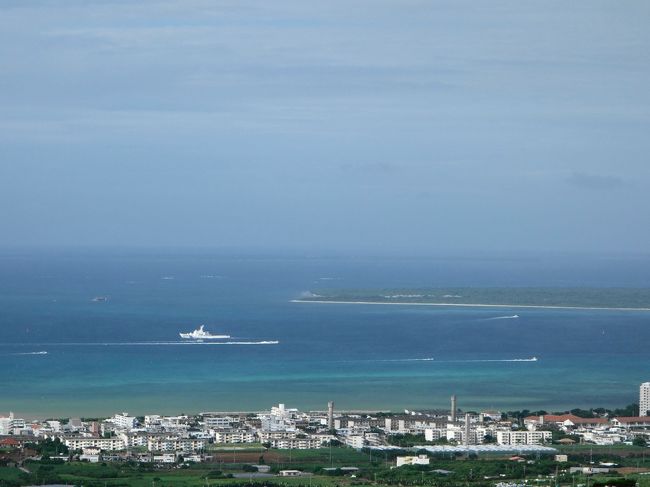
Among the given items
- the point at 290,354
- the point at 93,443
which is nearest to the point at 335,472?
the point at 93,443

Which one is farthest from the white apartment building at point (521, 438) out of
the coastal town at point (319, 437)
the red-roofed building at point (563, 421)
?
the red-roofed building at point (563, 421)

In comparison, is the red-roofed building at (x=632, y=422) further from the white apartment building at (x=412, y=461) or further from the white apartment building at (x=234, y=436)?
the white apartment building at (x=234, y=436)

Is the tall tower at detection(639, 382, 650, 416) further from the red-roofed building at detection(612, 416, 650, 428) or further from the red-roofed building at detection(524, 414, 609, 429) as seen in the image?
the red-roofed building at detection(524, 414, 609, 429)

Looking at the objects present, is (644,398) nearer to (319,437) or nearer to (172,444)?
(319,437)

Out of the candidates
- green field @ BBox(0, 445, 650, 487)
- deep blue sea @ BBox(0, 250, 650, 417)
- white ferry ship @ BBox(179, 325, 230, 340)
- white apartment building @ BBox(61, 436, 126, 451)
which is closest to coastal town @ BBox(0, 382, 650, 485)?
white apartment building @ BBox(61, 436, 126, 451)

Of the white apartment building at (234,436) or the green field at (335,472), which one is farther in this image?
the white apartment building at (234,436)

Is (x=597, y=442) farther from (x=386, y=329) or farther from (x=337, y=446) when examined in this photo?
(x=386, y=329)
